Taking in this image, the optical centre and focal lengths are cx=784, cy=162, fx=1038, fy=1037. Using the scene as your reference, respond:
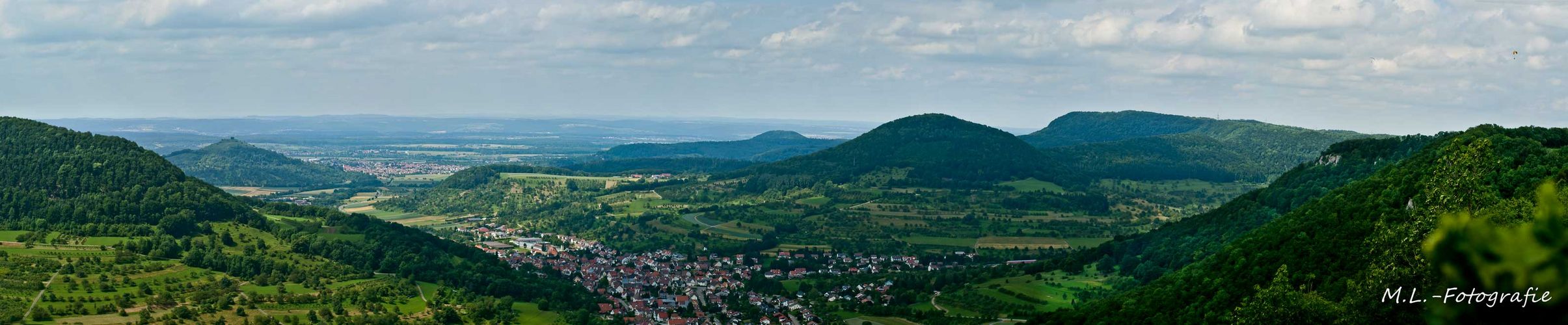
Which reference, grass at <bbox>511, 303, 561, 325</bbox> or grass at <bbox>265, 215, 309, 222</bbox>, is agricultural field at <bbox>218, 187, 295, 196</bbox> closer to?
grass at <bbox>265, 215, 309, 222</bbox>

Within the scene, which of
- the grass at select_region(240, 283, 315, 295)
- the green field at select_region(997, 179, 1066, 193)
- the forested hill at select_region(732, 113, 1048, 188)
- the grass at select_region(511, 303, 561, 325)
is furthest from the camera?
the forested hill at select_region(732, 113, 1048, 188)

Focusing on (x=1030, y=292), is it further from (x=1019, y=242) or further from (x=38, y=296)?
(x=38, y=296)

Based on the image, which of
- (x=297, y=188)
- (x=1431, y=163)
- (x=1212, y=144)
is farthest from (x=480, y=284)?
(x=1212, y=144)

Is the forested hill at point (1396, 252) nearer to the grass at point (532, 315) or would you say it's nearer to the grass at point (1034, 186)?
the grass at point (532, 315)

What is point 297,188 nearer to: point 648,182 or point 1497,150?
point 648,182

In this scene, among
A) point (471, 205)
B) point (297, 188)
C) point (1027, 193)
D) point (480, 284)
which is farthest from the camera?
point (297, 188)

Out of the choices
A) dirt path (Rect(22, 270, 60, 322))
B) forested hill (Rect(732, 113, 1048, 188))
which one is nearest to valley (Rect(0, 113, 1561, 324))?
dirt path (Rect(22, 270, 60, 322))

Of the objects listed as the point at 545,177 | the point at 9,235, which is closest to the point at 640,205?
the point at 545,177
